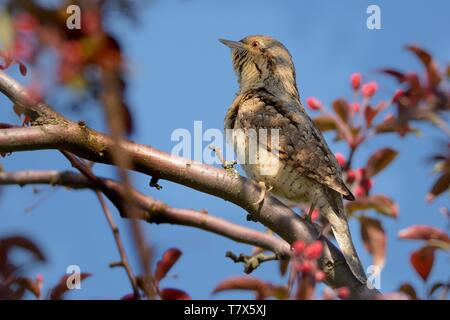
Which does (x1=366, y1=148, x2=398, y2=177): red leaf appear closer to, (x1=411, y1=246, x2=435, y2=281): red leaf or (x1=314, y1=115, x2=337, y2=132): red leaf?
(x1=314, y1=115, x2=337, y2=132): red leaf

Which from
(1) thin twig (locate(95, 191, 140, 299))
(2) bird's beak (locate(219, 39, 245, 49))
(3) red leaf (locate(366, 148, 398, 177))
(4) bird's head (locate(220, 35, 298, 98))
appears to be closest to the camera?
(1) thin twig (locate(95, 191, 140, 299))

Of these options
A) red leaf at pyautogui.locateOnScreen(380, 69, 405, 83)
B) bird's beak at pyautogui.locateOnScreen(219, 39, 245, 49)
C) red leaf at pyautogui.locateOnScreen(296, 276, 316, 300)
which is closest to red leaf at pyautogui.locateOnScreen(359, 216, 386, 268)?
red leaf at pyautogui.locateOnScreen(380, 69, 405, 83)

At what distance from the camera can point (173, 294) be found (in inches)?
85.0

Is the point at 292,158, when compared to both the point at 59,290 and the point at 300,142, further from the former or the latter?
the point at 59,290

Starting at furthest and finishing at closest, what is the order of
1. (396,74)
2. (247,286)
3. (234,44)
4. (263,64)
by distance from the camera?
(234,44) → (263,64) → (396,74) → (247,286)

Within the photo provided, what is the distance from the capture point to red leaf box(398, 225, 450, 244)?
1.92m

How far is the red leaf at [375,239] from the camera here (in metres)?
2.41

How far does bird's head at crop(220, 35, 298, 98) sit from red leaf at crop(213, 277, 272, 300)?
8.18 ft

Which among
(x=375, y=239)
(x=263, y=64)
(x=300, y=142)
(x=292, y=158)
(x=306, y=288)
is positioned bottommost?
(x=306, y=288)

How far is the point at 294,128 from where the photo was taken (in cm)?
381

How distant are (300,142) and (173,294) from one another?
5.84ft

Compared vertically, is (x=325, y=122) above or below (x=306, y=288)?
above

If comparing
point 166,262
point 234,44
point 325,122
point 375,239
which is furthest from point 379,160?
point 234,44
